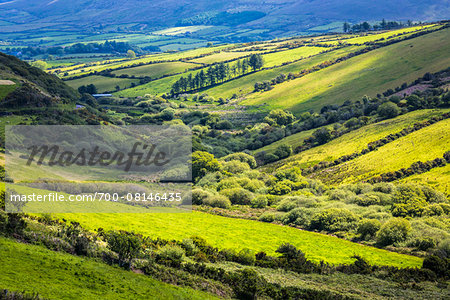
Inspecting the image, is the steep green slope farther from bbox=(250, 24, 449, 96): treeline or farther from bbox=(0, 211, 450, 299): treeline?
bbox=(250, 24, 449, 96): treeline

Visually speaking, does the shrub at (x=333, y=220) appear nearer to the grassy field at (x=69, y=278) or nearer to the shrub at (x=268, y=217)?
the shrub at (x=268, y=217)

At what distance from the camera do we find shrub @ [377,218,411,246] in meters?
43.0

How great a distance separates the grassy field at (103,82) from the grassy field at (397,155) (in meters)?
123

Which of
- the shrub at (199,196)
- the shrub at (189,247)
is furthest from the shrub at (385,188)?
the shrub at (189,247)

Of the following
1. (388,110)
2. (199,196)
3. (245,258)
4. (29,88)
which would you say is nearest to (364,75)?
(388,110)

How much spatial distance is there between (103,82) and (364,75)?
111 meters

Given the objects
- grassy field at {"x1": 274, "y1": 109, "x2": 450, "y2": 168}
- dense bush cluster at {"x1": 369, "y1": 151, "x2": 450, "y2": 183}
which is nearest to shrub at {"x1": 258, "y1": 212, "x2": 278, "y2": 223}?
dense bush cluster at {"x1": 369, "y1": 151, "x2": 450, "y2": 183}

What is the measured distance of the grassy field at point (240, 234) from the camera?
3734cm

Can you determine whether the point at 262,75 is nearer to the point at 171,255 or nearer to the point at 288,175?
the point at 288,175

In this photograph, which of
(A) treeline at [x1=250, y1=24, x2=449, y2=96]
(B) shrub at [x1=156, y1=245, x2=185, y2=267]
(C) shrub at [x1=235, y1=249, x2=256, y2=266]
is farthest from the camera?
(A) treeline at [x1=250, y1=24, x2=449, y2=96]

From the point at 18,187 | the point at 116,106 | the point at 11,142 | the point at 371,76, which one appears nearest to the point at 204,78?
the point at 116,106

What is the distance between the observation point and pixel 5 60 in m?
101

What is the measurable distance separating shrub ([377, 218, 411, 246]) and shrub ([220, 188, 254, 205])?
2354 centimetres

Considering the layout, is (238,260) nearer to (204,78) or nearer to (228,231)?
(228,231)
